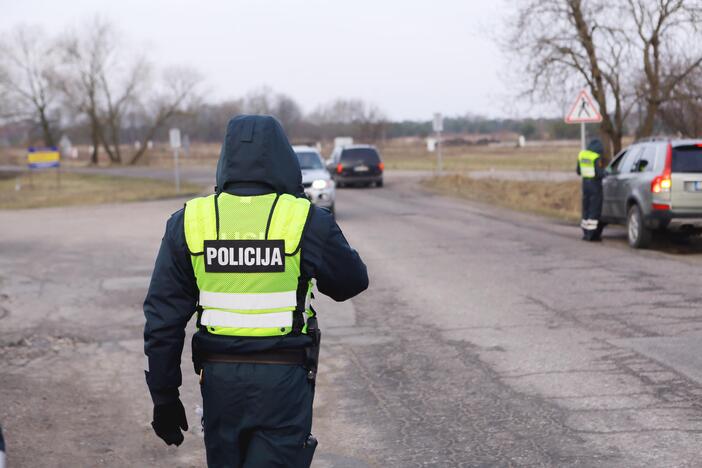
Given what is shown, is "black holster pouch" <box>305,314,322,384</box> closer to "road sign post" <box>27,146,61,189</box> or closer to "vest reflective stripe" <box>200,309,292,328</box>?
"vest reflective stripe" <box>200,309,292,328</box>

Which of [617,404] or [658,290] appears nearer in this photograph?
[617,404]

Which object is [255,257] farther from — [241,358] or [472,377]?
[472,377]

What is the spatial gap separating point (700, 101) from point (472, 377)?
61.2ft

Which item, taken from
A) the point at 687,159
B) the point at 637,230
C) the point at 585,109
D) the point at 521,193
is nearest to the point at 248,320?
the point at 687,159

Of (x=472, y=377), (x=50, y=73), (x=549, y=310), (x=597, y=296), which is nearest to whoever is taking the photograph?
(x=472, y=377)

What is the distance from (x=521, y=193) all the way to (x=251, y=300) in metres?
26.0

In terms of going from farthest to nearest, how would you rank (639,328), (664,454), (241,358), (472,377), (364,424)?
(639,328) < (472,377) < (364,424) < (664,454) < (241,358)

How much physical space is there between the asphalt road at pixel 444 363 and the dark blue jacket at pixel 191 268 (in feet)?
6.58

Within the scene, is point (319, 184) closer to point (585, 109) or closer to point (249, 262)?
point (585, 109)

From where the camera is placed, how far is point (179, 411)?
3314 millimetres

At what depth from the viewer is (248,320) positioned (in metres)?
3.13

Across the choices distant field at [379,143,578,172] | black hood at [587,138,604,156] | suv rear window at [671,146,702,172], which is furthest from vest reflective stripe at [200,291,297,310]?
distant field at [379,143,578,172]

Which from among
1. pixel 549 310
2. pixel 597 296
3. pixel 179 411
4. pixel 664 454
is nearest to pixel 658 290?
pixel 597 296

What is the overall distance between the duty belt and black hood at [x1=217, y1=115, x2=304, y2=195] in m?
0.60
